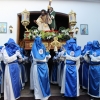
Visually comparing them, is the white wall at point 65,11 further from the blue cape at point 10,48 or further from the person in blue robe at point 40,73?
the person in blue robe at point 40,73

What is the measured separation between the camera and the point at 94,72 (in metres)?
4.11

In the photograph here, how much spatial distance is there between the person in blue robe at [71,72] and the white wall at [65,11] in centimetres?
337

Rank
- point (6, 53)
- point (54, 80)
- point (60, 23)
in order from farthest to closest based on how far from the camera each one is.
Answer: point (60, 23) < point (54, 80) < point (6, 53)

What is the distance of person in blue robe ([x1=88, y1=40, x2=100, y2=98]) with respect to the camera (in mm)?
4004

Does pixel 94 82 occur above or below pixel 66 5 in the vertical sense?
below

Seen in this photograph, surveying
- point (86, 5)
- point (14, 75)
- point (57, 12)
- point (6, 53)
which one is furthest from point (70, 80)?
point (86, 5)

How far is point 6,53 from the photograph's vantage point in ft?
12.3

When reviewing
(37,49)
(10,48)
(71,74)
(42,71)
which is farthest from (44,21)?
(71,74)

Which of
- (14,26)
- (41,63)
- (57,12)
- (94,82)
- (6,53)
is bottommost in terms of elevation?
(94,82)

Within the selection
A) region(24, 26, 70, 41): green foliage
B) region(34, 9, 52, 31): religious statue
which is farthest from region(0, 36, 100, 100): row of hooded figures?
region(34, 9, 52, 31): religious statue

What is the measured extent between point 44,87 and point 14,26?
166 inches

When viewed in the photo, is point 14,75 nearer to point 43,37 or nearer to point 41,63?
point 41,63

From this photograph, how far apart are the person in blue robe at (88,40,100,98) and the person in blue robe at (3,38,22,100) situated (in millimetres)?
2047

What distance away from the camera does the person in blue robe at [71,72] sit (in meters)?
3.87
